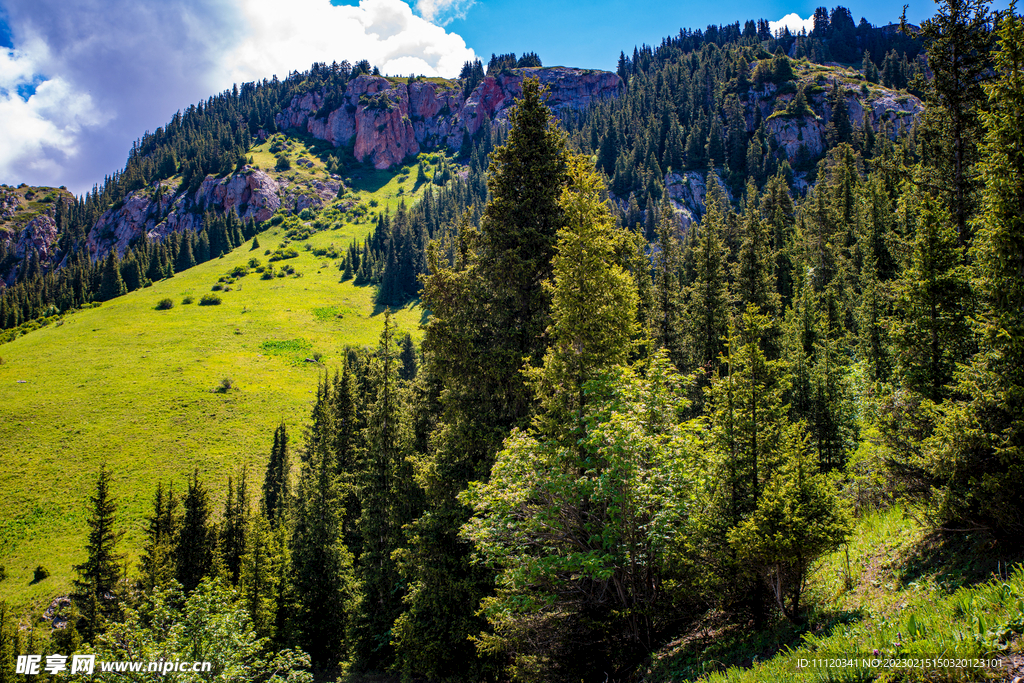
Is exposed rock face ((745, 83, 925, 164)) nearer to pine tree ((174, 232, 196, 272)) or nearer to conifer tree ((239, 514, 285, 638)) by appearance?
conifer tree ((239, 514, 285, 638))

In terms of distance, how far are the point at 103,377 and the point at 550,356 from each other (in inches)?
3531

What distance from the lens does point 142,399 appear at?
226ft

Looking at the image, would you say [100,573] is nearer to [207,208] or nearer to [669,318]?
[669,318]

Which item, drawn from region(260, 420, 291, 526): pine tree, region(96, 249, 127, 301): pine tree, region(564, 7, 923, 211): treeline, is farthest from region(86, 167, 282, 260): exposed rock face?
region(260, 420, 291, 526): pine tree

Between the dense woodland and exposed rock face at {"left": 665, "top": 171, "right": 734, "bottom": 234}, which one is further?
exposed rock face at {"left": 665, "top": 171, "right": 734, "bottom": 234}

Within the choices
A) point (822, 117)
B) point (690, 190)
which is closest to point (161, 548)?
point (690, 190)

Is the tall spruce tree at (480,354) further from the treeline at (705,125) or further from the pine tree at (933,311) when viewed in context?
the treeline at (705,125)

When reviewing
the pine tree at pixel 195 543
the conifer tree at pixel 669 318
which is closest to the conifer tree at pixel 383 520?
the conifer tree at pixel 669 318

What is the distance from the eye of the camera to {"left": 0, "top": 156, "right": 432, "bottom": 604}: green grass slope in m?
49.2

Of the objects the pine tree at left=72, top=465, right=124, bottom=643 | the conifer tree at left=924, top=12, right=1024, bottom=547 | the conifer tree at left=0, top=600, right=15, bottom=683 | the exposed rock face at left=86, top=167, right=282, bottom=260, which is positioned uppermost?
the exposed rock face at left=86, top=167, right=282, bottom=260

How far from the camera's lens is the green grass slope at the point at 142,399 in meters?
49.2

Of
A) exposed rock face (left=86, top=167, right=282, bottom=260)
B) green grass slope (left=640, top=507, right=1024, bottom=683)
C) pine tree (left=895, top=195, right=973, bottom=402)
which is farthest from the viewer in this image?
exposed rock face (left=86, top=167, right=282, bottom=260)

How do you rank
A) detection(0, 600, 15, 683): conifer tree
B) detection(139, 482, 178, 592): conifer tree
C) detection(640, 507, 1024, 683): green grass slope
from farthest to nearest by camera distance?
detection(139, 482, 178, 592): conifer tree
detection(0, 600, 15, 683): conifer tree
detection(640, 507, 1024, 683): green grass slope

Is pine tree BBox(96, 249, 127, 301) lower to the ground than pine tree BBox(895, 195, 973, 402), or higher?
higher
